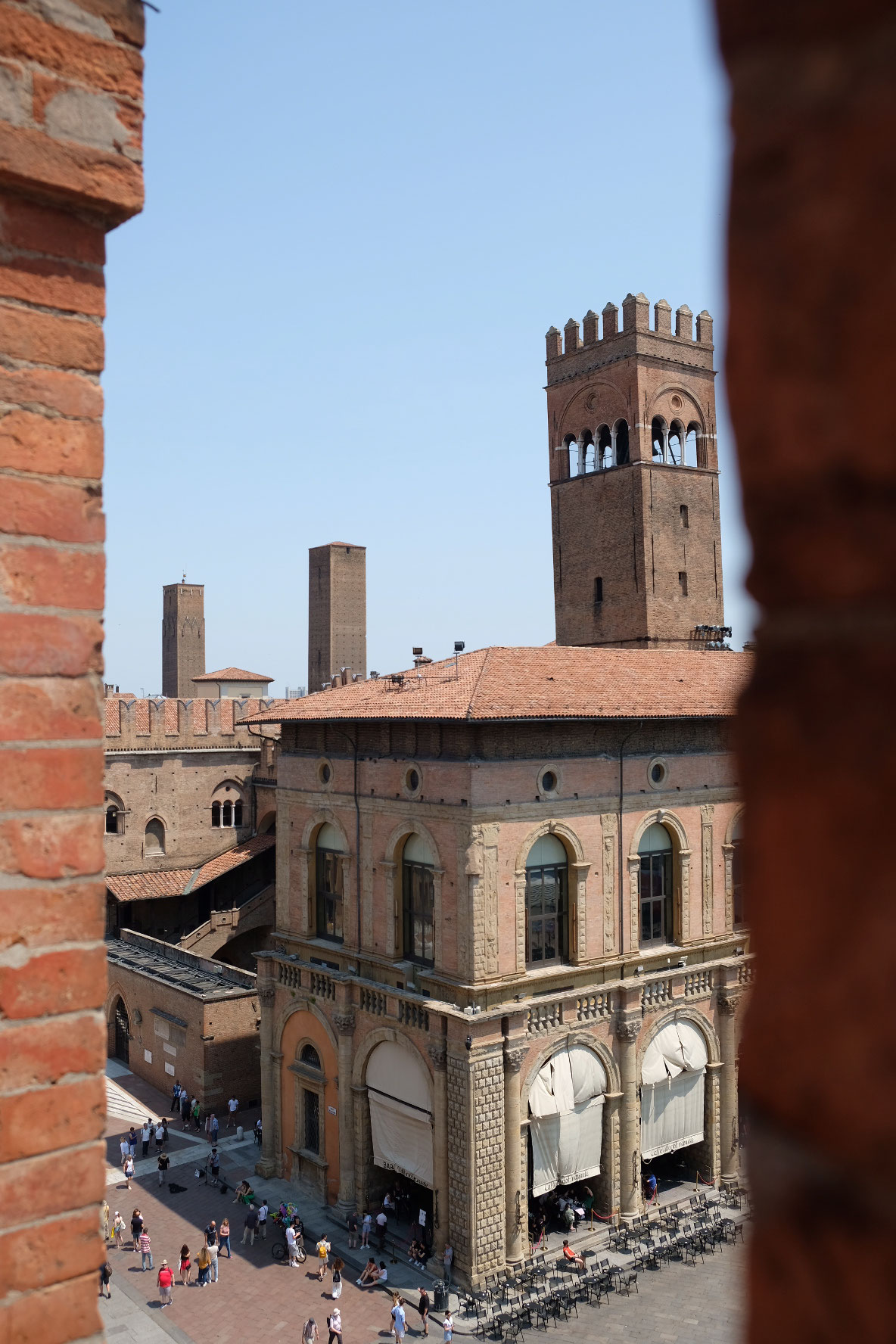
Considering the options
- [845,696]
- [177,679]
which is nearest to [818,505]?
[845,696]

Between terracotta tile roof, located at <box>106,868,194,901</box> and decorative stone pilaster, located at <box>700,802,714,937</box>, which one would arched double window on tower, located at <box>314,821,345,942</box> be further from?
terracotta tile roof, located at <box>106,868,194,901</box>

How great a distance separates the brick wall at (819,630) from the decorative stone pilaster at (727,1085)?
2505 centimetres

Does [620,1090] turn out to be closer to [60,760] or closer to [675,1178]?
[675,1178]

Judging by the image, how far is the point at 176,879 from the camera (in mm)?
41281

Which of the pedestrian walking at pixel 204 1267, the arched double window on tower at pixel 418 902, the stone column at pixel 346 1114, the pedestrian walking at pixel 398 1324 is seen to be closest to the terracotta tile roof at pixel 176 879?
the stone column at pixel 346 1114

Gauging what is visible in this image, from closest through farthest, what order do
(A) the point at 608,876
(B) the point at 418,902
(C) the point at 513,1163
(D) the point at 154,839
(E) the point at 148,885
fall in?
(C) the point at 513,1163, (B) the point at 418,902, (A) the point at 608,876, (E) the point at 148,885, (D) the point at 154,839

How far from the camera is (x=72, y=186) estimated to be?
2.74 m

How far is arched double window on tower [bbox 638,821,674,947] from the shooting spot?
2341 cm

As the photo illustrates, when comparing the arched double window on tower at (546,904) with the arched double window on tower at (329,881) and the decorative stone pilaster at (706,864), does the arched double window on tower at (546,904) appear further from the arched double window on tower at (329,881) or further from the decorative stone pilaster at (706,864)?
the arched double window on tower at (329,881)

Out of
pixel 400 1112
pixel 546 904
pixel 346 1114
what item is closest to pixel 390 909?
pixel 546 904

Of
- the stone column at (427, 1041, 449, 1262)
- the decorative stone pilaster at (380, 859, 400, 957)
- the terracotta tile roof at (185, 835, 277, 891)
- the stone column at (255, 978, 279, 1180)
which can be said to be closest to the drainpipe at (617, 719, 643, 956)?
the stone column at (427, 1041, 449, 1262)

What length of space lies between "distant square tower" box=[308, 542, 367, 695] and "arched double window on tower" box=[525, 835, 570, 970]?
36.6 metres

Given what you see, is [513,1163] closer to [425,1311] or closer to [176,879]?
[425,1311]

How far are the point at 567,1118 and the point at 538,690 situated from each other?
8469 mm
